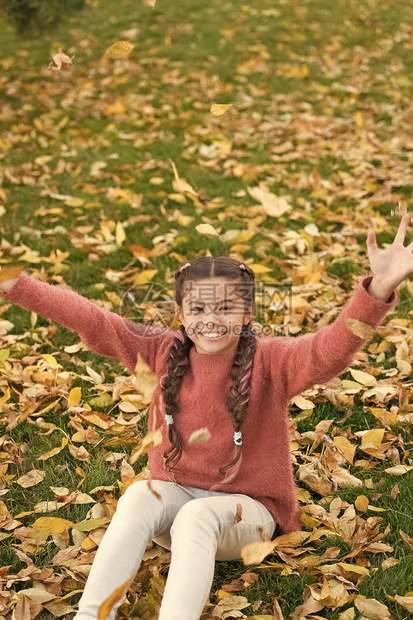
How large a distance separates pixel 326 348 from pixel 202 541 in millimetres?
676

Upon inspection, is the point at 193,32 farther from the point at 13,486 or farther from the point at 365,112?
the point at 13,486

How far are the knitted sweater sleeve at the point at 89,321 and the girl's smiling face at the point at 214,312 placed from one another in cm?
23

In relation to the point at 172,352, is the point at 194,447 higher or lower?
lower

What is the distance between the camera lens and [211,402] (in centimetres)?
227

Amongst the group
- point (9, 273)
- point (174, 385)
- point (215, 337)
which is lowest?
point (174, 385)

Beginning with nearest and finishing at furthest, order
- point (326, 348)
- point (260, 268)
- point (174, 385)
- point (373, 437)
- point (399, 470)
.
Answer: point (326, 348)
point (174, 385)
point (399, 470)
point (373, 437)
point (260, 268)

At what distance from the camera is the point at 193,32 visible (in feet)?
28.4

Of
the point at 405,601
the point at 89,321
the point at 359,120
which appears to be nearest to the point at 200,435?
the point at 89,321

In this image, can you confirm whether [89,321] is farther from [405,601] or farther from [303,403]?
[405,601]

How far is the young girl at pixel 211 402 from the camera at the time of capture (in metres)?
2.10

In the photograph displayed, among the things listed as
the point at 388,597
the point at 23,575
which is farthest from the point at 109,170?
the point at 388,597

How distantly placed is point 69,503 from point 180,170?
11.0ft

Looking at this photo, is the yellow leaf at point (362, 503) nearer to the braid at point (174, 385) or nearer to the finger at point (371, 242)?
the braid at point (174, 385)

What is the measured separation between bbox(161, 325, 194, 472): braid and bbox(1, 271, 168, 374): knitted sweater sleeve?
142 millimetres
